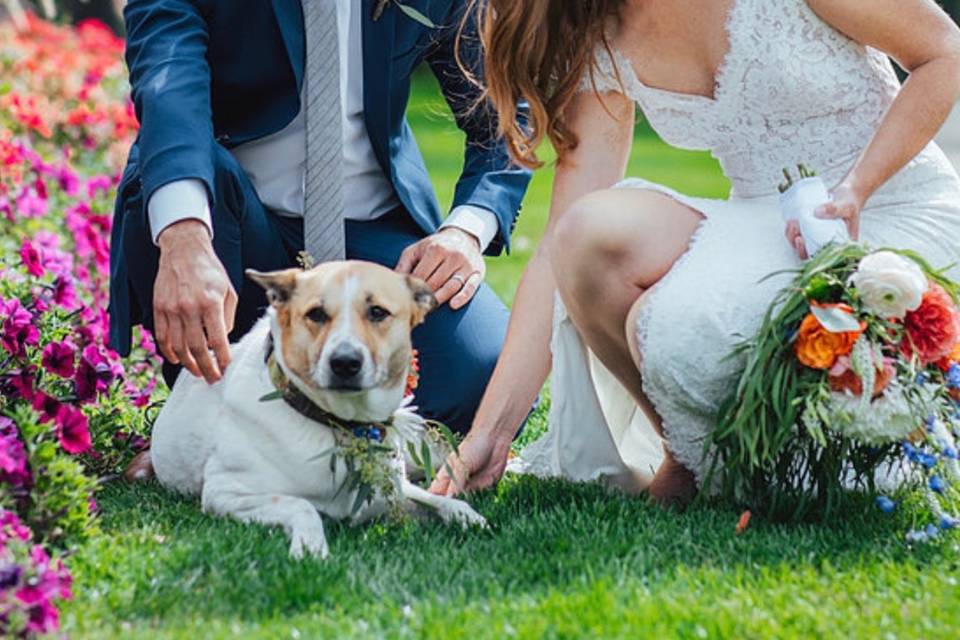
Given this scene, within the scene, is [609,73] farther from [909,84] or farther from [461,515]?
[461,515]

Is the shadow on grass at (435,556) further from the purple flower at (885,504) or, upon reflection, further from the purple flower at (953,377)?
the purple flower at (953,377)

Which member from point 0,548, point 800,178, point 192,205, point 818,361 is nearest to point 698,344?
point 818,361

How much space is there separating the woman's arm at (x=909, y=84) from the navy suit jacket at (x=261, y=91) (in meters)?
1.17

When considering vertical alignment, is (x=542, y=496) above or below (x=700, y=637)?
below

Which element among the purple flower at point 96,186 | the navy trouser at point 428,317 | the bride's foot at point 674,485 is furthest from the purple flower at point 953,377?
the purple flower at point 96,186

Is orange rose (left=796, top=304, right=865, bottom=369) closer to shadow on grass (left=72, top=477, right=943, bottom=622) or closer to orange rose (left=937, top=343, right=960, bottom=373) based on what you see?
orange rose (left=937, top=343, right=960, bottom=373)

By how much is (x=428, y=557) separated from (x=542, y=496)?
634mm

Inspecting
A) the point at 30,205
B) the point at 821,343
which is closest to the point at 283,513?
the point at 821,343

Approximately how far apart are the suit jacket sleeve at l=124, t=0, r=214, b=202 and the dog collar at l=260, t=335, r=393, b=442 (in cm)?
50

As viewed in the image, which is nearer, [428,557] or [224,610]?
[224,610]

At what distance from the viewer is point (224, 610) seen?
9.17 ft

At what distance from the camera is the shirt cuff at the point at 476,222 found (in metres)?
4.13

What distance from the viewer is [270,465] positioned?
135 inches

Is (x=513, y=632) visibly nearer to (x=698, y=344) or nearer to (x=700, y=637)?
(x=700, y=637)
